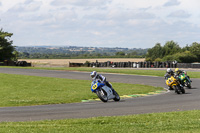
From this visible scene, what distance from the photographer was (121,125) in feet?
35.0

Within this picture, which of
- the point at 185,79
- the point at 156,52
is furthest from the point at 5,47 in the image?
the point at 185,79

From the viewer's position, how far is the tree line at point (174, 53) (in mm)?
78750

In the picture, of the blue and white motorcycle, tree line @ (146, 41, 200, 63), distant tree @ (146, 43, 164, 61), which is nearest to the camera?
the blue and white motorcycle

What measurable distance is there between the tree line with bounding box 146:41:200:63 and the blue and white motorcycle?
59.6 metres

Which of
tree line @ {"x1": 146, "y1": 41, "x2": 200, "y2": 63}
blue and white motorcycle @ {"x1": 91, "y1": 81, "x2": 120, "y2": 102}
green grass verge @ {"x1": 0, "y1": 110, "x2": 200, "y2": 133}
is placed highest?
tree line @ {"x1": 146, "y1": 41, "x2": 200, "y2": 63}

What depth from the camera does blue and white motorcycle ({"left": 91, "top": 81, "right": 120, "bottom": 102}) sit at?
1802cm

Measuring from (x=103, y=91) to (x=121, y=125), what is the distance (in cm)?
783

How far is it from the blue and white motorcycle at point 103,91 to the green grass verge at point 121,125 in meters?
5.64

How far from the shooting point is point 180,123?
10930 millimetres

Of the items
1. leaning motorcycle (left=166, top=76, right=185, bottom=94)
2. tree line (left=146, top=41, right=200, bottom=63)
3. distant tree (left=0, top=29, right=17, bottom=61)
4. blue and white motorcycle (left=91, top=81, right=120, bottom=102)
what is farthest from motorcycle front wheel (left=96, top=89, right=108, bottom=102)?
distant tree (left=0, top=29, right=17, bottom=61)

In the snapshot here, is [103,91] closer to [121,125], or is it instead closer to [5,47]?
[121,125]

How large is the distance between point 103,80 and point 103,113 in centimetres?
420

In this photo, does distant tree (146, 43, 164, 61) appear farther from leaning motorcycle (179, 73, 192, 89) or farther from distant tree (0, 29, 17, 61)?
leaning motorcycle (179, 73, 192, 89)

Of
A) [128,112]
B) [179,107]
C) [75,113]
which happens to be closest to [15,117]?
[75,113]
